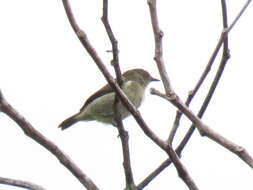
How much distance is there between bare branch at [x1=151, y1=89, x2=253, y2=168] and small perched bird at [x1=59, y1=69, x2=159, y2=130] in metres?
5.50

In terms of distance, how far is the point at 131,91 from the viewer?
877cm

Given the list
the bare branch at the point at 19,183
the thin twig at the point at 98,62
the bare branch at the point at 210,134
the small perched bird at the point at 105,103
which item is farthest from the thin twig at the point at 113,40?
the small perched bird at the point at 105,103

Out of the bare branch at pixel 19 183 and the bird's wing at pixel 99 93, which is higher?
the bare branch at pixel 19 183

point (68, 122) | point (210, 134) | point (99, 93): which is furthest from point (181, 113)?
point (68, 122)

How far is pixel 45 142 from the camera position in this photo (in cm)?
300

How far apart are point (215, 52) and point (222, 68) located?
10cm

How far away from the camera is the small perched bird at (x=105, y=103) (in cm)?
855

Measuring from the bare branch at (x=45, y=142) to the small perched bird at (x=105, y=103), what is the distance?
4949 mm

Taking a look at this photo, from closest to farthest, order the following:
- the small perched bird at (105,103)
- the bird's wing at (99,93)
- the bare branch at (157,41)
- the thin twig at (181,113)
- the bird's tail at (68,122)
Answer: the bare branch at (157,41) → the thin twig at (181,113) → the small perched bird at (105,103) → the bird's wing at (99,93) → the bird's tail at (68,122)

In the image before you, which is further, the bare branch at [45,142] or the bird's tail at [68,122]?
the bird's tail at [68,122]

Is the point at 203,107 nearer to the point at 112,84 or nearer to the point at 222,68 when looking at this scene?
the point at 222,68

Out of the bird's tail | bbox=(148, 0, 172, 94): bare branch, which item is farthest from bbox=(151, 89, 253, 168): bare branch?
the bird's tail

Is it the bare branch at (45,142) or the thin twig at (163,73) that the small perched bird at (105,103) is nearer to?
the bare branch at (45,142)

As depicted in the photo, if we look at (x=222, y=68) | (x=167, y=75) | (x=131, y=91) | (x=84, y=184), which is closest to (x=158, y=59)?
(x=167, y=75)
